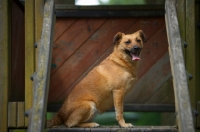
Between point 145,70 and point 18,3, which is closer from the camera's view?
point 18,3

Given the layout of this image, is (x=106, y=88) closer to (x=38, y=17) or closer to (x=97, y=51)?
(x=38, y=17)

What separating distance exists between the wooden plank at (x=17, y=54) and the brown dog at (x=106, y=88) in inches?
24.4

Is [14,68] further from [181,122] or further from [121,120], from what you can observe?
[181,122]

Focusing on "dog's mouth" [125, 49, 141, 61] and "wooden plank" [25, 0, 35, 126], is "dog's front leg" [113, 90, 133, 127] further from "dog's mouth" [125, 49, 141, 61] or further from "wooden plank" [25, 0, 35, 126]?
"wooden plank" [25, 0, 35, 126]

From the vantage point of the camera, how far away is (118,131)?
14.9ft

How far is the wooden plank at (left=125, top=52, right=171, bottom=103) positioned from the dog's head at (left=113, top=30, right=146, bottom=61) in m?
1.29

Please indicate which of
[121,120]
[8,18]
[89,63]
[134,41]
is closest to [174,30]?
[134,41]

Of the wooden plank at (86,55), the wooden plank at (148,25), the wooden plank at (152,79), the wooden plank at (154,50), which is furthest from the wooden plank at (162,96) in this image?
the wooden plank at (86,55)

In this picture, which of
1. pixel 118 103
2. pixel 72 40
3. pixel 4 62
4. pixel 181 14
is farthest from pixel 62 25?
pixel 181 14

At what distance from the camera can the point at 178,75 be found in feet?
13.9

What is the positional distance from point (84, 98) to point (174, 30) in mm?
1361

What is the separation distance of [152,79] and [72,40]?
1.36 metres

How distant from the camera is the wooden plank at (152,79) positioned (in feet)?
22.3

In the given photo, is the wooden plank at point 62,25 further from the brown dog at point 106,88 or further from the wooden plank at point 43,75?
the wooden plank at point 43,75
